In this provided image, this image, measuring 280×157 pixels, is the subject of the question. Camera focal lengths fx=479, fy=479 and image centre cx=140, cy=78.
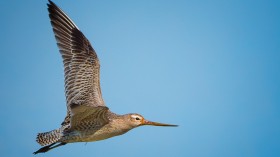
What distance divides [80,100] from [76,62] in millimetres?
949

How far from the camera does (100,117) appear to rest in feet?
22.5

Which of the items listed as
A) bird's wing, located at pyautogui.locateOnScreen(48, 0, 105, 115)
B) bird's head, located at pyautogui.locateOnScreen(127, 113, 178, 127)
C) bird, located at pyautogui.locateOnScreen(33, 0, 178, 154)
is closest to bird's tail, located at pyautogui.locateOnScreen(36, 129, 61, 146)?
bird, located at pyautogui.locateOnScreen(33, 0, 178, 154)

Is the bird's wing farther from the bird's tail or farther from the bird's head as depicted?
the bird's head

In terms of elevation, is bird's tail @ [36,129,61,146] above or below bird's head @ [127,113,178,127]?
below

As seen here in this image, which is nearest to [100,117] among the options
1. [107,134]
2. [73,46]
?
[107,134]

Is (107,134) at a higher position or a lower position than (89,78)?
lower

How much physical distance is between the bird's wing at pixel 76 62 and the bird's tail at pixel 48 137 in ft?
1.23

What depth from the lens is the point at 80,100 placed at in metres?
7.27

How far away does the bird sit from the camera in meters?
6.84

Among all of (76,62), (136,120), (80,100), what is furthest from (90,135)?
(76,62)

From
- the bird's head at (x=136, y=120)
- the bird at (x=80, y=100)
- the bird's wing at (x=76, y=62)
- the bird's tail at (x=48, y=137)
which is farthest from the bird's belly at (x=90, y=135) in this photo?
the bird's wing at (x=76, y=62)

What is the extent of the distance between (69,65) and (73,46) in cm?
52

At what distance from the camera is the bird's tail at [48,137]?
275 inches

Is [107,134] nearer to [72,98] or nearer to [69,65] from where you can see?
[72,98]
